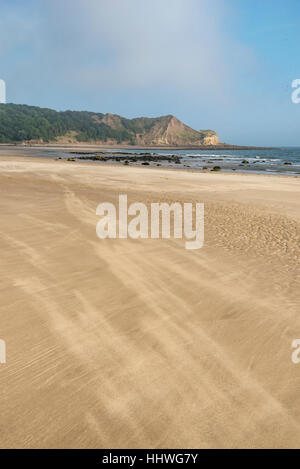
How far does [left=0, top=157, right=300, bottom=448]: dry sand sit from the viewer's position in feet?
8.33

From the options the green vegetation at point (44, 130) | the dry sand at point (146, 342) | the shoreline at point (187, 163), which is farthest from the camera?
the green vegetation at point (44, 130)

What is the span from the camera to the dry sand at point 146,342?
2539 mm

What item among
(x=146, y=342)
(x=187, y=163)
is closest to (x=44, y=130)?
(x=187, y=163)

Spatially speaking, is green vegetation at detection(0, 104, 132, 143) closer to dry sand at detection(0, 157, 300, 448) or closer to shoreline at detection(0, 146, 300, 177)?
shoreline at detection(0, 146, 300, 177)

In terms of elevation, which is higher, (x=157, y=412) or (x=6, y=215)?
(x=6, y=215)

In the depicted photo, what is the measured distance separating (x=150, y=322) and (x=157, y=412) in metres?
1.40

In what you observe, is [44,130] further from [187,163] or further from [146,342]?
[146,342]

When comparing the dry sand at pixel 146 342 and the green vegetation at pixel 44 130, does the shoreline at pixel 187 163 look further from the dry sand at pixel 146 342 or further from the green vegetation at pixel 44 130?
the green vegetation at pixel 44 130

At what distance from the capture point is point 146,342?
360 cm

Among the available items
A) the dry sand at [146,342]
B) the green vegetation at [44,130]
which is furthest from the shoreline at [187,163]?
the green vegetation at [44,130]

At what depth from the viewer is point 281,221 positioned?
9.98 metres

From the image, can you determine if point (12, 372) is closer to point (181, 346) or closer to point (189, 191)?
point (181, 346)

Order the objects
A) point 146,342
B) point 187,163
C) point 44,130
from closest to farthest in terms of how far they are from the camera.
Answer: point 146,342 < point 187,163 < point 44,130

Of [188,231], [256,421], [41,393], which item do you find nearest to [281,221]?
[188,231]
